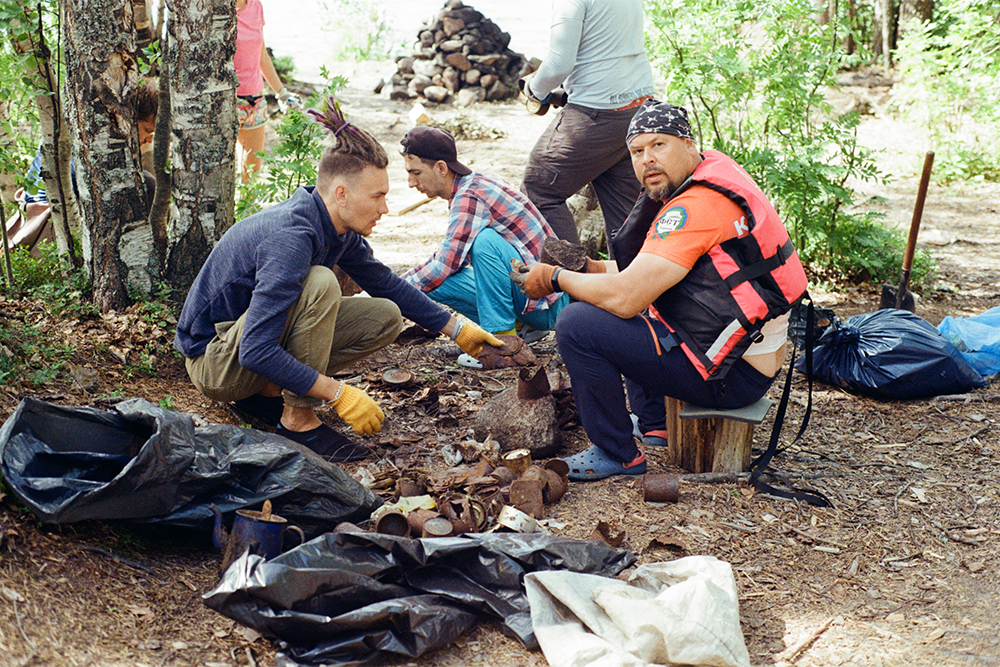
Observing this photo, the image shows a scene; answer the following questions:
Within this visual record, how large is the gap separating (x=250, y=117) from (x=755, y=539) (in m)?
5.41

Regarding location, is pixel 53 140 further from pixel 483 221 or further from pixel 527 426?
pixel 527 426

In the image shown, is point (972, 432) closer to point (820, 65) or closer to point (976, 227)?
point (820, 65)

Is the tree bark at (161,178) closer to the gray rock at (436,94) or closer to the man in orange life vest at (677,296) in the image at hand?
the man in orange life vest at (677,296)

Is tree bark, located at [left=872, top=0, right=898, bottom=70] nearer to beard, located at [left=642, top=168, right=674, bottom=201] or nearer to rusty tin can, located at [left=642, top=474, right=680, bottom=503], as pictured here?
beard, located at [left=642, top=168, right=674, bottom=201]

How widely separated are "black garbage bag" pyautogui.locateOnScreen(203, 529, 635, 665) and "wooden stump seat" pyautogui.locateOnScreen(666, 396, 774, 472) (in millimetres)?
998

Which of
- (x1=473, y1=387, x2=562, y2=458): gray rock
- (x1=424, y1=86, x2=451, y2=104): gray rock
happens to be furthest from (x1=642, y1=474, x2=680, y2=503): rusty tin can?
(x1=424, y1=86, x2=451, y2=104): gray rock

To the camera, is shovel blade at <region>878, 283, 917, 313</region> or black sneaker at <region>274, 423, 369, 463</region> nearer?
black sneaker at <region>274, 423, 369, 463</region>

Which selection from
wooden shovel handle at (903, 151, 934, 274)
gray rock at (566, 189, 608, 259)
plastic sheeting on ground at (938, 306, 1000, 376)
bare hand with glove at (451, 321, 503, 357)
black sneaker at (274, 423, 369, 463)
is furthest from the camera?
gray rock at (566, 189, 608, 259)

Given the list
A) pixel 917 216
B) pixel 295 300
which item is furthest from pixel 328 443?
pixel 917 216

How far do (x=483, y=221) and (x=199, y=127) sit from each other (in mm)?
1643

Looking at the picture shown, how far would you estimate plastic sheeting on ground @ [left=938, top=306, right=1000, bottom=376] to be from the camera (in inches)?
180

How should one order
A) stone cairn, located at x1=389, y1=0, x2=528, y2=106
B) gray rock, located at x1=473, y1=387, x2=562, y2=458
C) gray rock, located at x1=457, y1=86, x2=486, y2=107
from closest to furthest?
gray rock, located at x1=473, y1=387, x2=562, y2=458 → gray rock, located at x1=457, y1=86, x2=486, y2=107 → stone cairn, located at x1=389, y1=0, x2=528, y2=106

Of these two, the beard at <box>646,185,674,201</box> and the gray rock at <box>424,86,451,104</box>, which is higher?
the gray rock at <box>424,86,451,104</box>

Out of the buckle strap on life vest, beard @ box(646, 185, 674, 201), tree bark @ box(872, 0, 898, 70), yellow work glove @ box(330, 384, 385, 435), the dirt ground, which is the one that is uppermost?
tree bark @ box(872, 0, 898, 70)
